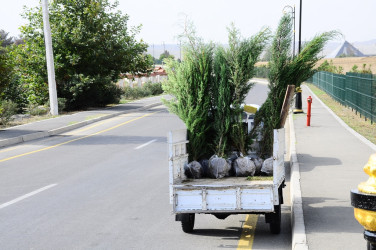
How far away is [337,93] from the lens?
3575 cm

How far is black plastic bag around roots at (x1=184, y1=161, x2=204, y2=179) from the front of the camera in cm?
774

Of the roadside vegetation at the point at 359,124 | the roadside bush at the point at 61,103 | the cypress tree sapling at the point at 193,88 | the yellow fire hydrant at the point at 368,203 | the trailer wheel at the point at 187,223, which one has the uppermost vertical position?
the cypress tree sapling at the point at 193,88

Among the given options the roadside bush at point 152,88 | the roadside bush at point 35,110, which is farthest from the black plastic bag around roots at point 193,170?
the roadside bush at point 152,88

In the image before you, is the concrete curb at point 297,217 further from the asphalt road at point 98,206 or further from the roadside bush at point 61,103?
the roadside bush at point 61,103

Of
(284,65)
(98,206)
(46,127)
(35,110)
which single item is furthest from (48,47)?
(284,65)

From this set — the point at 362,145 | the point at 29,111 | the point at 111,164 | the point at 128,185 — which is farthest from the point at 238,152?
the point at 29,111

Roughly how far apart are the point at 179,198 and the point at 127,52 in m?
28.7

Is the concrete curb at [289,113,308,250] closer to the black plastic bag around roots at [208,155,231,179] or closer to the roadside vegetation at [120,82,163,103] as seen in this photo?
the black plastic bag around roots at [208,155,231,179]

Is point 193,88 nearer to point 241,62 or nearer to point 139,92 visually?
point 241,62

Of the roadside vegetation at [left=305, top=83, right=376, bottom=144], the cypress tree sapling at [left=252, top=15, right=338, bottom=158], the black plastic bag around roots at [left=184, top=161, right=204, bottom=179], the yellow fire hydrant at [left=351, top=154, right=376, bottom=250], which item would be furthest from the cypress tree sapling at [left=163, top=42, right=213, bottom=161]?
the roadside vegetation at [left=305, top=83, right=376, bottom=144]

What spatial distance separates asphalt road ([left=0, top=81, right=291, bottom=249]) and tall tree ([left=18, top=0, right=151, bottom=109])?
16780 mm

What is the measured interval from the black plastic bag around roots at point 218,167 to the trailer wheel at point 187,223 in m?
0.67

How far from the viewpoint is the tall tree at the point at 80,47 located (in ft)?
108

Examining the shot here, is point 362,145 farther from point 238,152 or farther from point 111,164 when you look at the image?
point 238,152
